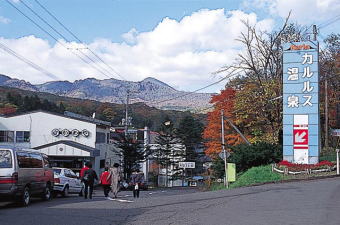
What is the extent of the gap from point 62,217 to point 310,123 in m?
21.8

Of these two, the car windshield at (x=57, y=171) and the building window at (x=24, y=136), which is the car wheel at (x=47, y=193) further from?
the building window at (x=24, y=136)

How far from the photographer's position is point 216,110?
52250mm

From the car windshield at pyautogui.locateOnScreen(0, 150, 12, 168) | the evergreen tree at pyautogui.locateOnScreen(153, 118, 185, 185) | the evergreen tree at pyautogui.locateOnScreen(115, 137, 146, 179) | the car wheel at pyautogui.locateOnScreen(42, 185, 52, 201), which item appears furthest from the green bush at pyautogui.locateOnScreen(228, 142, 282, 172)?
the evergreen tree at pyautogui.locateOnScreen(153, 118, 185, 185)

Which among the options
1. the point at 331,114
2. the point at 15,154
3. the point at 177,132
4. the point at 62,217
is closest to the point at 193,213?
the point at 62,217

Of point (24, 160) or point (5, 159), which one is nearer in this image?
point (5, 159)

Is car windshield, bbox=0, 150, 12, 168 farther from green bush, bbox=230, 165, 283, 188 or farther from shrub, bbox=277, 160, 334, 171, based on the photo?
shrub, bbox=277, 160, 334, 171

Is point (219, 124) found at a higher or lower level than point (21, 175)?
higher

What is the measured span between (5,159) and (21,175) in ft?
2.96

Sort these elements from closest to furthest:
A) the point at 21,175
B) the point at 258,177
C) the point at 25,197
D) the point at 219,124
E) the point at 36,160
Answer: the point at 21,175
the point at 25,197
the point at 36,160
the point at 258,177
the point at 219,124

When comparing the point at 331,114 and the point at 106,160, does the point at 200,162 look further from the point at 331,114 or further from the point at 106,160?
the point at 331,114

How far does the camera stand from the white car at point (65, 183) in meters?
23.8

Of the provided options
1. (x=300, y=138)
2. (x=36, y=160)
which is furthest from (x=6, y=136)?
(x=36, y=160)

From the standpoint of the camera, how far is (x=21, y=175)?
1644cm

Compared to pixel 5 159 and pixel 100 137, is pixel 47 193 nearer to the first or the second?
pixel 5 159
